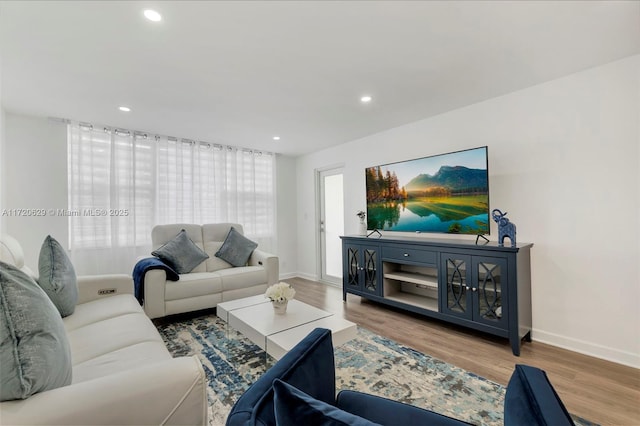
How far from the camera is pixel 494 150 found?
2.85 m

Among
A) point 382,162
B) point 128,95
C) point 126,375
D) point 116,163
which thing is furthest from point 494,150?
point 116,163

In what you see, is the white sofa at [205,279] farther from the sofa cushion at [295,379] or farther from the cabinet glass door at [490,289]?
the sofa cushion at [295,379]

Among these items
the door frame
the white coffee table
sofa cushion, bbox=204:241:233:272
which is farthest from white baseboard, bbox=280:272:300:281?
the white coffee table

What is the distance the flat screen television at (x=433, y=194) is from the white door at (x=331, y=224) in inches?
35.8

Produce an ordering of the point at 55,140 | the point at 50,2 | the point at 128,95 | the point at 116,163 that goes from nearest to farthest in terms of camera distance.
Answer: the point at 50,2 < the point at 128,95 < the point at 55,140 < the point at 116,163

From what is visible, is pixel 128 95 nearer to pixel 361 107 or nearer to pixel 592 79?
pixel 361 107

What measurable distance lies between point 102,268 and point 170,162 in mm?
1673

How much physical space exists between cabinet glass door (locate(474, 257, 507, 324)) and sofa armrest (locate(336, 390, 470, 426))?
6.08 feet

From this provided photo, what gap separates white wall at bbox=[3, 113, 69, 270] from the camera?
3.16 metres

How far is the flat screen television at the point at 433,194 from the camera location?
9.18 ft

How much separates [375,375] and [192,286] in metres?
2.15

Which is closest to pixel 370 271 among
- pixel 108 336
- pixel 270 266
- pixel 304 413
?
pixel 270 266

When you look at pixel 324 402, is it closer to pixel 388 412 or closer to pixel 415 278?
pixel 388 412

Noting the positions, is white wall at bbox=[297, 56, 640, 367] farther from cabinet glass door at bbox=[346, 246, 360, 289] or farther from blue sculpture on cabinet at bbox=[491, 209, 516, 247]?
cabinet glass door at bbox=[346, 246, 360, 289]
